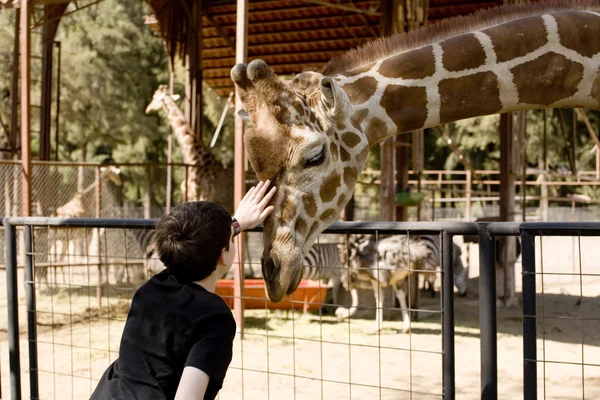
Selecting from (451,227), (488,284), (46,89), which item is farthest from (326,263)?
(488,284)

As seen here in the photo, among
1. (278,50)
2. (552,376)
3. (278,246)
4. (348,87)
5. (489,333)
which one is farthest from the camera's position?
(278,50)

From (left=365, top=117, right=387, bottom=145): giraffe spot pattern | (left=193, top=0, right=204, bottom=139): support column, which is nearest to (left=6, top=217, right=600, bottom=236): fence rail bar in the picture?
(left=365, top=117, right=387, bottom=145): giraffe spot pattern

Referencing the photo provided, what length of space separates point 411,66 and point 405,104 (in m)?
0.20

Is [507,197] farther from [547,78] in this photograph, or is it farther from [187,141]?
[547,78]

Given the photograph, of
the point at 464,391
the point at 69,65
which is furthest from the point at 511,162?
the point at 69,65

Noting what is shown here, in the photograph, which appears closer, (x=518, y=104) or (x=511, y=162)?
(x=518, y=104)

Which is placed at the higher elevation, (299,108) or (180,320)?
(299,108)

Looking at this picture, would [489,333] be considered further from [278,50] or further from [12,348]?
[278,50]

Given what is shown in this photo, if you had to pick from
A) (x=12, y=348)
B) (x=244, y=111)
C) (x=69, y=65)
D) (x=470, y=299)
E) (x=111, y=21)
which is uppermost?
(x=111, y=21)

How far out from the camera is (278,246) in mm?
2949

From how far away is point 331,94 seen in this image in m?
3.12

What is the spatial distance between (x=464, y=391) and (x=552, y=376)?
3.98 feet

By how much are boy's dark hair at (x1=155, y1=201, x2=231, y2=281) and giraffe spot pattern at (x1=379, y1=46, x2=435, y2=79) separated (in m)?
1.58

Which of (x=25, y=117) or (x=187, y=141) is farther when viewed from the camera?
(x=187, y=141)
